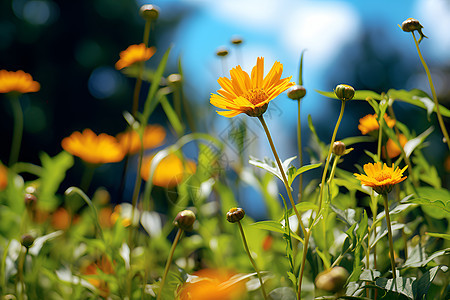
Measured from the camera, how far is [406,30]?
0.33 metres

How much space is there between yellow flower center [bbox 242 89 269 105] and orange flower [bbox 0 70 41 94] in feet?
1.86

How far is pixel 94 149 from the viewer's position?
28.8 inches

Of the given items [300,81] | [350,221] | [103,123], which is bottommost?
[103,123]

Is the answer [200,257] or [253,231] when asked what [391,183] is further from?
[200,257]

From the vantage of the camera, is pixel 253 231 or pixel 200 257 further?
pixel 200 257

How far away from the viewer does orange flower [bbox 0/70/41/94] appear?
0.73 metres

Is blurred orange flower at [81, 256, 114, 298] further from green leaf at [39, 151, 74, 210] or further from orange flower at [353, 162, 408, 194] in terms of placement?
orange flower at [353, 162, 408, 194]

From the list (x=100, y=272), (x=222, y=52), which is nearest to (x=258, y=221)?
(x=100, y=272)

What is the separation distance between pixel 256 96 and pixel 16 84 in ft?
2.06

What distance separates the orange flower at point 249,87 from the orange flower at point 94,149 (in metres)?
0.47

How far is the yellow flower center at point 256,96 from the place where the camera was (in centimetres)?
31

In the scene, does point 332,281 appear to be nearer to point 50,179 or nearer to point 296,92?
point 296,92

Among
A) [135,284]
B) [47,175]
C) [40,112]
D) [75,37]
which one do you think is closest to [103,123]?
[40,112]

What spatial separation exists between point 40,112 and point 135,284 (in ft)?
17.5
